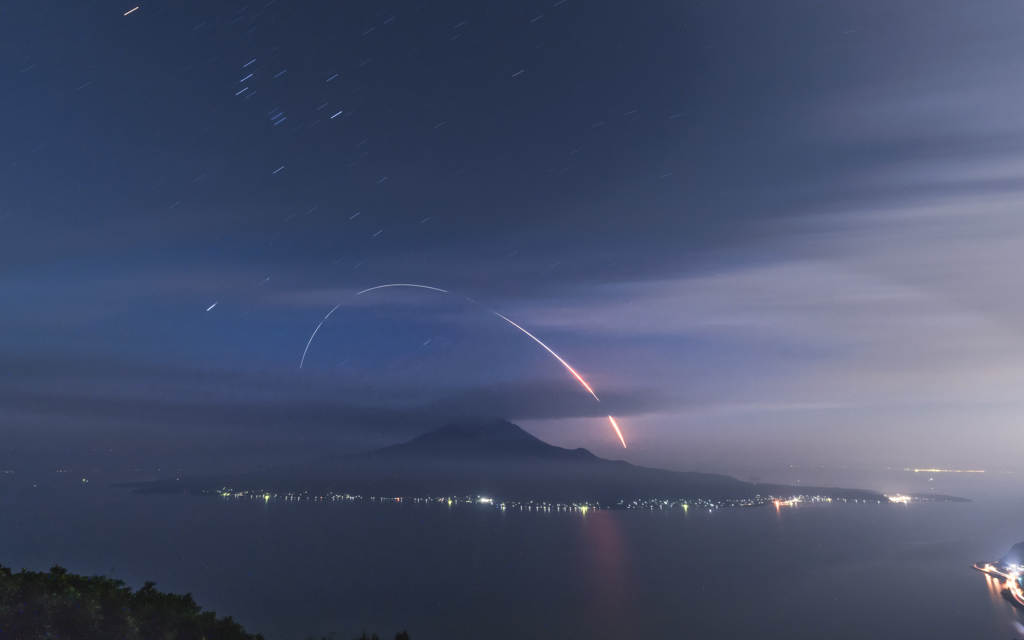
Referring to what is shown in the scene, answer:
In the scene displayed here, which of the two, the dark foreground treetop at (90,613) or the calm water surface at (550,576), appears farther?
the calm water surface at (550,576)

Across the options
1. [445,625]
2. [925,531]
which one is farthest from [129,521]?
[925,531]

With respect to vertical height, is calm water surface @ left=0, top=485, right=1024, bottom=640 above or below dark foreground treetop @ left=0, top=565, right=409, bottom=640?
below

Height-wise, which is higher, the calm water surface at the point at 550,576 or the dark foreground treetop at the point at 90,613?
the dark foreground treetop at the point at 90,613

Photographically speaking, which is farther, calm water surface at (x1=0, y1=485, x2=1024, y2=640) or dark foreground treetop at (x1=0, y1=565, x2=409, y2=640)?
calm water surface at (x1=0, y1=485, x2=1024, y2=640)

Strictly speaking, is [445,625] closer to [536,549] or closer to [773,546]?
[536,549]
